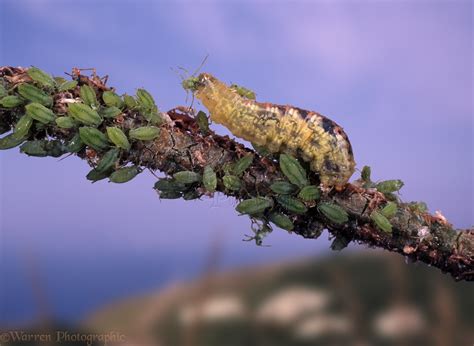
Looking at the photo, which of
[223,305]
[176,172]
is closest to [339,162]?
[176,172]

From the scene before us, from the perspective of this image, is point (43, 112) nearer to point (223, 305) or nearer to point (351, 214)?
point (351, 214)

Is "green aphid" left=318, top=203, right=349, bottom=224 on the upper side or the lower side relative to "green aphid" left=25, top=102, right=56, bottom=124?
lower

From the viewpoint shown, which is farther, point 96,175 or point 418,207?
point 418,207

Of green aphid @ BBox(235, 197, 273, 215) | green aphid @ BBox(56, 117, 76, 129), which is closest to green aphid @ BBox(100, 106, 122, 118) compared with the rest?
green aphid @ BBox(56, 117, 76, 129)

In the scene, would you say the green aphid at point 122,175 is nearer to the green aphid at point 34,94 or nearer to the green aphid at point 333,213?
the green aphid at point 34,94

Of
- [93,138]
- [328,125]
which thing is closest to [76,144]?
[93,138]

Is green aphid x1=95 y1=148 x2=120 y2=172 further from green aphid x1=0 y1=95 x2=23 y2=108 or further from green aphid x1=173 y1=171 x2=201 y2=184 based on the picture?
green aphid x1=0 y1=95 x2=23 y2=108

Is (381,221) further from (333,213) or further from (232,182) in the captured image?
(232,182)
